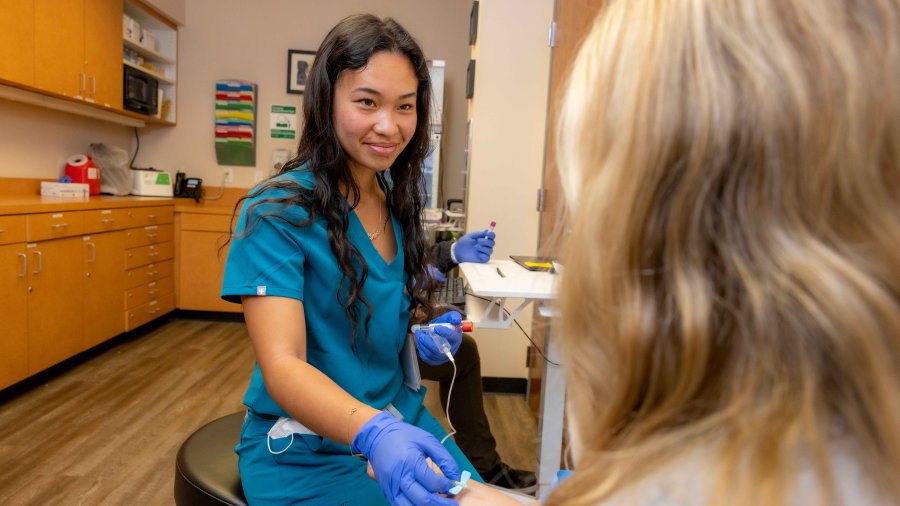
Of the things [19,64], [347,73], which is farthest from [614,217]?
[19,64]

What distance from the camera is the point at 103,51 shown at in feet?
11.6

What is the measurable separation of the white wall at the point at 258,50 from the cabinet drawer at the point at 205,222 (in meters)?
0.60

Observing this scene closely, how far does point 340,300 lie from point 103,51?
3.33 meters

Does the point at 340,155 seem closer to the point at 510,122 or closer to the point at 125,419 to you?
the point at 510,122

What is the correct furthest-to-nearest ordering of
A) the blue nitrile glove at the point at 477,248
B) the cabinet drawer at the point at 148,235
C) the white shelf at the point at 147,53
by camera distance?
the white shelf at the point at 147,53
the cabinet drawer at the point at 148,235
the blue nitrile glove at the point at 477,248

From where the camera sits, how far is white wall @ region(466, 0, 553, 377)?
283cm

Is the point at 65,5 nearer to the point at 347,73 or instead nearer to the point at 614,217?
the point at 347,73

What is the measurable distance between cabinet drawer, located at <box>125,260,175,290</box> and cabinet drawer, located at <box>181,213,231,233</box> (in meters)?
0.28

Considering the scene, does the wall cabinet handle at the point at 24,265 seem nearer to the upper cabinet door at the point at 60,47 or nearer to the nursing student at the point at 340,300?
the upper cabinet door at the point at 60,47

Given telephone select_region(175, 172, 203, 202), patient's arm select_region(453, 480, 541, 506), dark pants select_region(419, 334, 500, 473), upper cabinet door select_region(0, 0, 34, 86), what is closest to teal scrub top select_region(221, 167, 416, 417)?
patient's arm select_region(453, 480, 541, 506)

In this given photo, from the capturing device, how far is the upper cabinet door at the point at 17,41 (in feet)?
8.84

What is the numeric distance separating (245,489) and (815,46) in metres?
1.02

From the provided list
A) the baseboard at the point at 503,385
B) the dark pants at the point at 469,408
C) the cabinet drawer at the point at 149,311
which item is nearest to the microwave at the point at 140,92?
the cabinet drawer at the point at 149,311

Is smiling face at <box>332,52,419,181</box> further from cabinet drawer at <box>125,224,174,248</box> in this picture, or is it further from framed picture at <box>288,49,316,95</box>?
framed picture at <box>288,49,316,95</box>
